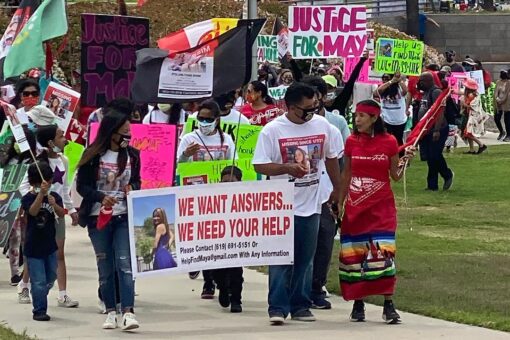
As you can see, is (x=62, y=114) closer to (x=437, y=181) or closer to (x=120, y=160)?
(x=120, y=160)

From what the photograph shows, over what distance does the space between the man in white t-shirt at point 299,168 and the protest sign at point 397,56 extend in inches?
436

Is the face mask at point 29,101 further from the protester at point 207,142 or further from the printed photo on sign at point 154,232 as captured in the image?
the printed photo on sign at point 154,232

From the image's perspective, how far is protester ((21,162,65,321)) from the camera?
10.1 meters

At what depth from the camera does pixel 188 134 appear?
11.1 meters

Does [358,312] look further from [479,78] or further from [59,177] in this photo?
[479,78]

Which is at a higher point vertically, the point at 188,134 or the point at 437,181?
the point at 188,134

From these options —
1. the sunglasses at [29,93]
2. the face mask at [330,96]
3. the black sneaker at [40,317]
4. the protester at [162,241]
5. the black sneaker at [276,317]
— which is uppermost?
the sunglasses at [29,93]

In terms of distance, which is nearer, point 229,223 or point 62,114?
point 229,223

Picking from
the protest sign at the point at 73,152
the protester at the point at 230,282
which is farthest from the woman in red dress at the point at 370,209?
the protest sign at the point at 73,152

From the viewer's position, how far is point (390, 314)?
32.3 feet

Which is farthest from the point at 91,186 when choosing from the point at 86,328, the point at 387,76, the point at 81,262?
the point at 387,76

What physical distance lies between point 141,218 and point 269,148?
1.07 metres

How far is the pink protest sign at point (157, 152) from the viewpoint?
12.3m

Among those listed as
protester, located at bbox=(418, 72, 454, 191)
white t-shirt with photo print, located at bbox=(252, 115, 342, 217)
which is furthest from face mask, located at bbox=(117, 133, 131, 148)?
protester, located at bbox=(418, 72, 454, 191)
